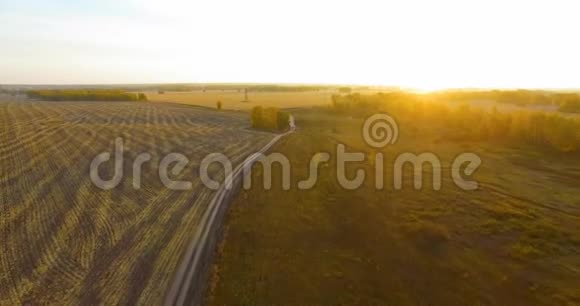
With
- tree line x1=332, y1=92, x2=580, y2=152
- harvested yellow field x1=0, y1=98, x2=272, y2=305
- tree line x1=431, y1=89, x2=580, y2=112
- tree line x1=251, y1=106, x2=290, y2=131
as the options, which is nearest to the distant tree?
tree line x1=251, y1=106, x2=290, y2=131

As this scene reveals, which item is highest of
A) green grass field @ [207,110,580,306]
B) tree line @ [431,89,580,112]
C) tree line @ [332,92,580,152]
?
tree line @ [431,89,580,112]

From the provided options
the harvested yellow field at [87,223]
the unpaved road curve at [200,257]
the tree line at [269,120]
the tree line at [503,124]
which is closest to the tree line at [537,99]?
the tree line at [503,124]

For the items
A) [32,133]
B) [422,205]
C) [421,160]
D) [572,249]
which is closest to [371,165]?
[421,160]

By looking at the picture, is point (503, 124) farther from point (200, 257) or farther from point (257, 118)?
point (200, 257)

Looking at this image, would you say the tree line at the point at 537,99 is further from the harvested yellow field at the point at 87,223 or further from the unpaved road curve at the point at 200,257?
the unpaved road curve at the point at 200,257

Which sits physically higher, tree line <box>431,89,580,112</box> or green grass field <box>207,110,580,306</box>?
tree line <box>431,89,580,112</box>

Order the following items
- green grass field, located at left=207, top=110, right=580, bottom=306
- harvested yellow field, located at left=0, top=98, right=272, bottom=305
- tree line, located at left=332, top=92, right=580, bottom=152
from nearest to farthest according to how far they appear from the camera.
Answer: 1. green grass field, located at left=207, top=110, right=580, bottom=306
2. harvested yellow field, located at left=0, top=98, right=272, bottom=305
3. tree line, located at left=332, top=92, right=580, bottom=152

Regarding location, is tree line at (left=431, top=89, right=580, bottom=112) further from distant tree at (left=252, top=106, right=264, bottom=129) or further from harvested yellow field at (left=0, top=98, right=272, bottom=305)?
harvested yellow field at (left=0, top=98, right=272, bottom=305)
